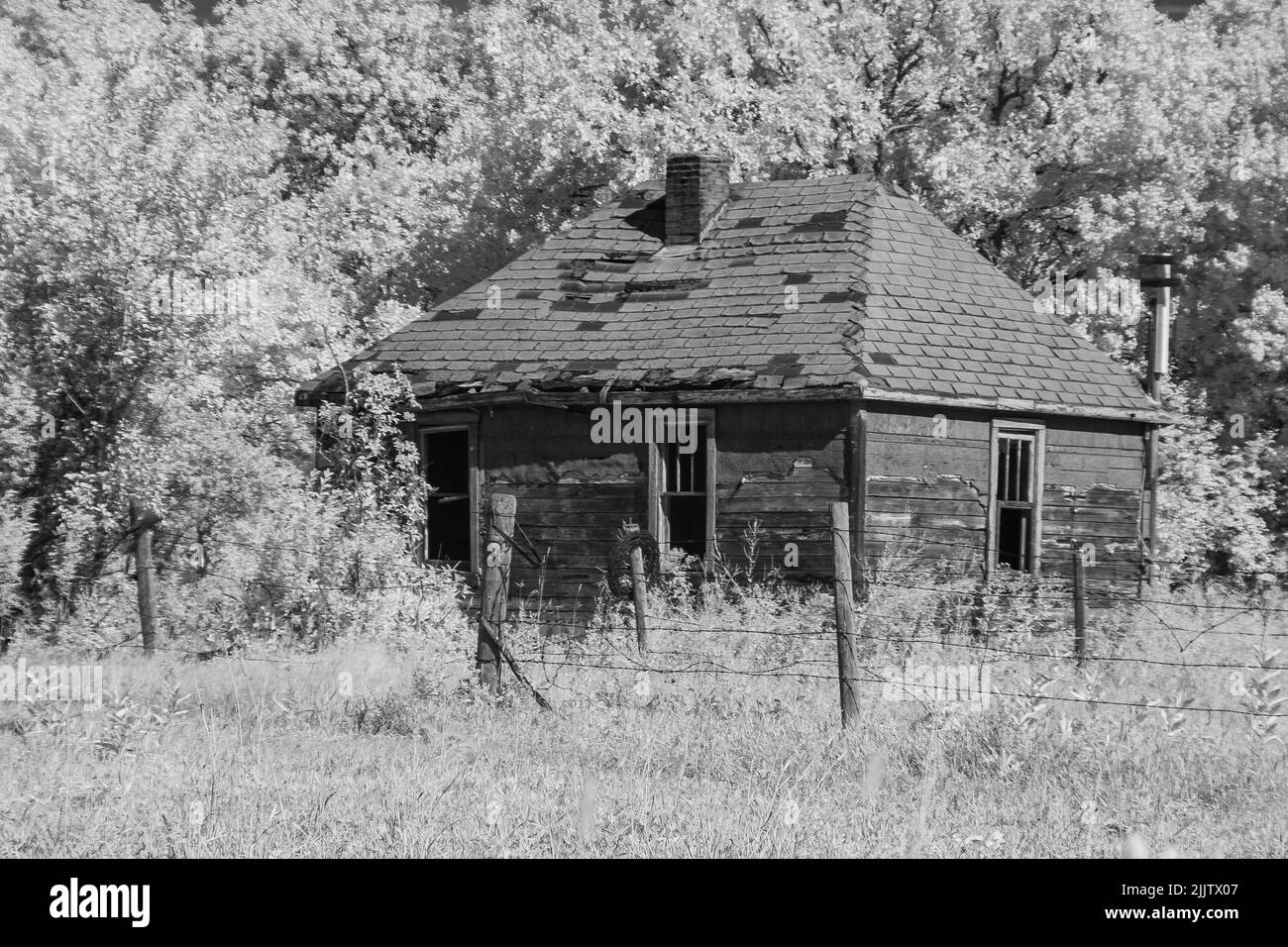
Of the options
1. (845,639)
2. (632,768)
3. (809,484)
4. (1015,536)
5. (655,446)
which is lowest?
(632,768)

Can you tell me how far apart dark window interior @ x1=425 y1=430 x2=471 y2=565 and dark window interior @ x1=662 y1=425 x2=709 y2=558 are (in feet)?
9.49

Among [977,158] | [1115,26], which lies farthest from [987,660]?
[1115,26]

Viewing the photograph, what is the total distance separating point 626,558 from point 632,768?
815 centimetres

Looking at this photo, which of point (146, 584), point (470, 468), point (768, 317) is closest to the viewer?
point (146, 584)

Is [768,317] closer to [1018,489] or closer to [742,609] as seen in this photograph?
[1018,489]

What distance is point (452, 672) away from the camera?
10.3 meters

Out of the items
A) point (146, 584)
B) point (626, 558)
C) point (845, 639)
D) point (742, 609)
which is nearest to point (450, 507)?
point (626, 558)

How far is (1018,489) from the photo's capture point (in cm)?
1678

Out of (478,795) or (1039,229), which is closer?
(478,795)

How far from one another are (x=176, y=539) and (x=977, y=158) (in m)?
16.4

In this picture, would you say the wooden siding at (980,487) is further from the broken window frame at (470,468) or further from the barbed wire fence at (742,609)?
the broken window frame at (470,468)

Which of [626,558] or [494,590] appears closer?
[494,590]

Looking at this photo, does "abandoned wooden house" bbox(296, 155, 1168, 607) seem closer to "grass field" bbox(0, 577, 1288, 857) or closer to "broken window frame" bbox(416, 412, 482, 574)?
"broken window frame" bbox(416, 412, 482, 574)
